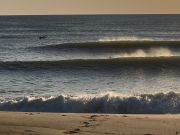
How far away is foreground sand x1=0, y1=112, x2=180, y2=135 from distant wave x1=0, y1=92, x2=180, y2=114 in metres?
2.57

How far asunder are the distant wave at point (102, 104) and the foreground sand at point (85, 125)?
2.57 metres

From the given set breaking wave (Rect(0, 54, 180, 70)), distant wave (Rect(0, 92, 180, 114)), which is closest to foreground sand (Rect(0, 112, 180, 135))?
distant wave (Rect(0, 92, 180, 114))

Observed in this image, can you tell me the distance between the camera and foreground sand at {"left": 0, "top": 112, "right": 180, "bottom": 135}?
10.3 m

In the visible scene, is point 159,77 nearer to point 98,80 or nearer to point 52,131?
point 98,80

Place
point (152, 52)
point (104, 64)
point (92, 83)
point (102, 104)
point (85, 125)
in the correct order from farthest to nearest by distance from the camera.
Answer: point (152, 52)
point (104, 64)
point (92, 83)
point (102, 104)
point (85, 125)

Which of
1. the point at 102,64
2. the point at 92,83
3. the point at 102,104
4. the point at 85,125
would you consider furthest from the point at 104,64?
the point at 85,125

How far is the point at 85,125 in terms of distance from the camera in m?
11.1

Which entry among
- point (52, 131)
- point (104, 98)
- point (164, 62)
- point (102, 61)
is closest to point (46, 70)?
point (102, 61)

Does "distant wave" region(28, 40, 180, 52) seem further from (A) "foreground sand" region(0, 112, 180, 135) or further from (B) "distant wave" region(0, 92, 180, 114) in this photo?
(A) "foreground sand" region(0, 112, 180, 135)

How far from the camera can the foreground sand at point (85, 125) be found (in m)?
10.3

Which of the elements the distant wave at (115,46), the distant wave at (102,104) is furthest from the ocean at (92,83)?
the distant wave at (115,46)

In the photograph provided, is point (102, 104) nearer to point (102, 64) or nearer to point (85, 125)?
point (85, 125)

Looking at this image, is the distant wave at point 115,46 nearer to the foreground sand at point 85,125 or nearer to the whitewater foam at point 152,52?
the whitewater foam at point 152,52

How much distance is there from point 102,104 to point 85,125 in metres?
4.65
